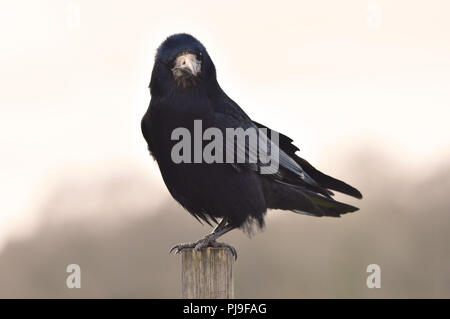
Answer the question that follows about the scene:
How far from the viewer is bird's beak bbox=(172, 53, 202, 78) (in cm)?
644

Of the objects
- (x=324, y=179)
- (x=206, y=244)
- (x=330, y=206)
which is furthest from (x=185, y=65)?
(x=330, y=206)

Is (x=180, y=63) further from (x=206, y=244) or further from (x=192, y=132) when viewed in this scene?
(x=206, y=244)

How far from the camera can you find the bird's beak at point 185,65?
6.44m

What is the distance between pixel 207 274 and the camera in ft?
17.2

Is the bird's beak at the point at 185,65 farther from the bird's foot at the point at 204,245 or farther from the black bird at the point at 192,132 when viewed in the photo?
the bird's foot at the point at 204,245

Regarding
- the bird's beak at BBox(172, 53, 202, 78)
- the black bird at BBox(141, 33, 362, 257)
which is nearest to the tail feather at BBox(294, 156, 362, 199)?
the black bird at BBox(141, 33, 362, 257)

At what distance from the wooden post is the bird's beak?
1.80m

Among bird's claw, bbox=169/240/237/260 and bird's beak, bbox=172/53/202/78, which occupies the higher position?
bird's beak, bbox=172/53/202/78

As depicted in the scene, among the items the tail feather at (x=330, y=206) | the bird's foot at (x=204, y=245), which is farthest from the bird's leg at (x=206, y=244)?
the tail feather at (x=330, y=206)

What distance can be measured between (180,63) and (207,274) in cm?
209

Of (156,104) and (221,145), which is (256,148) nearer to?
(221,145)

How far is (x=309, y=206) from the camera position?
7367 mm

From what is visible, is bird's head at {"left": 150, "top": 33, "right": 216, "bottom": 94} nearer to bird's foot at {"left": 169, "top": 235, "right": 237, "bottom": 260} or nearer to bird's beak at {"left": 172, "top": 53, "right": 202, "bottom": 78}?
bird's beak at {"left": 172, "top": 53, "right": 202, "bottom": 78}
